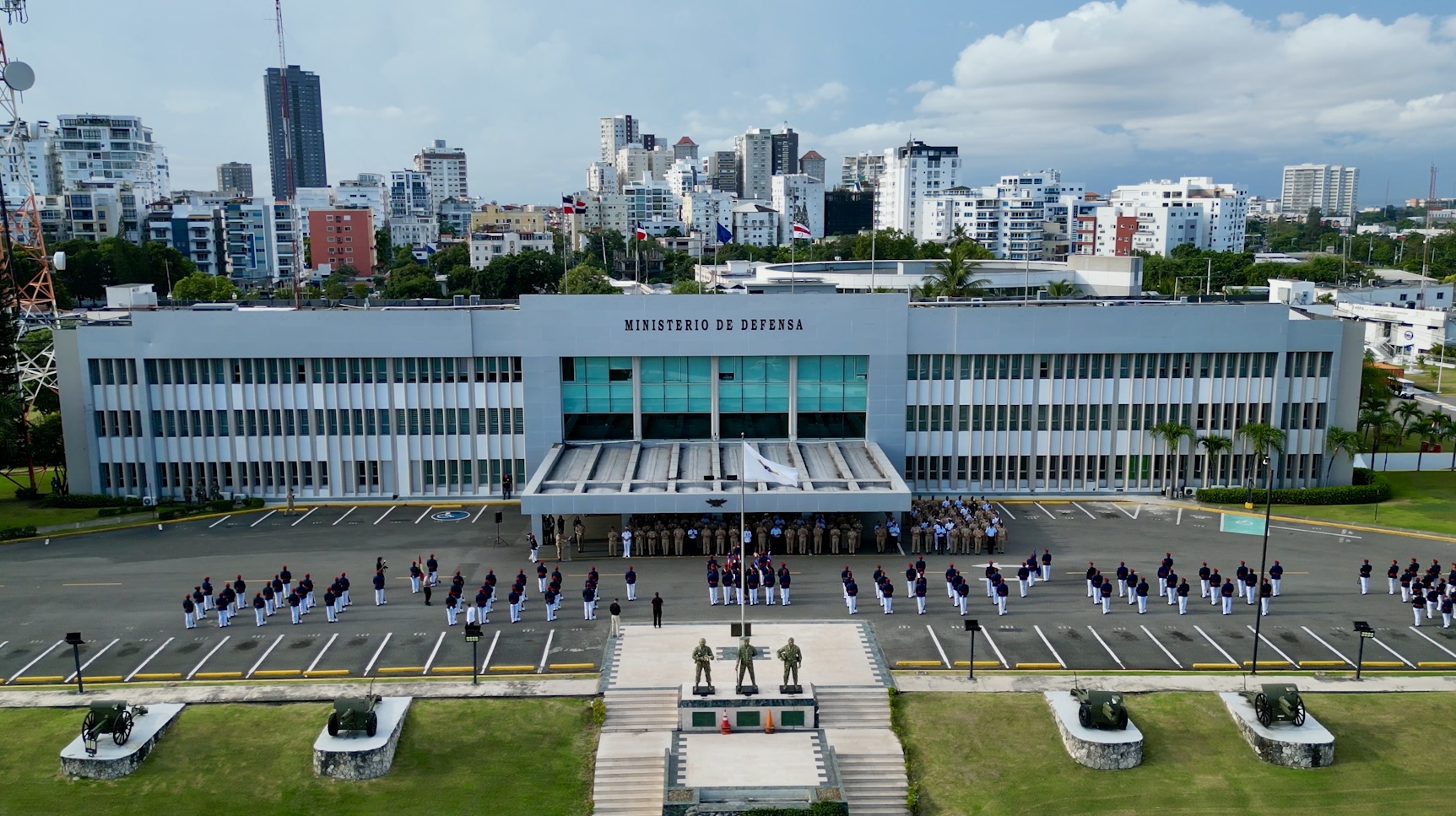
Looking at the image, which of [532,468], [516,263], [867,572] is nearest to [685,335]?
[532,468]

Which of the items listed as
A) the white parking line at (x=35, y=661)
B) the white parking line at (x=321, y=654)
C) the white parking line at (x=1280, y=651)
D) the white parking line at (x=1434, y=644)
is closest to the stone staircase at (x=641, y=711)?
the white parking line at (x=321, y=654)

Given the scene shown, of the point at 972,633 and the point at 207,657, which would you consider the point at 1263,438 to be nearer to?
the point at 972,633

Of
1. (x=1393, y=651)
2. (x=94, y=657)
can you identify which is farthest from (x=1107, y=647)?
Result: (x=94, y=657)

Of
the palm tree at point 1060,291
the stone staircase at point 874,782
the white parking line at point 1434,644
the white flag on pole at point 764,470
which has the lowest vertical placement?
the stone staircase at point 874,782

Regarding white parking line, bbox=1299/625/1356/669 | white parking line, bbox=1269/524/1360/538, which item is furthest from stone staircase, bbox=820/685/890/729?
white parking line, bbox=1269/524/1360/538

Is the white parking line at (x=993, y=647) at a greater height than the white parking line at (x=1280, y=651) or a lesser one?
greater

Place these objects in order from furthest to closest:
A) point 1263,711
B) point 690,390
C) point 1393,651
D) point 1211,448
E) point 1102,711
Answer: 1. point 690,390
2. point 1211,448
3. point 1393,651
4. point 1263,711
5. point 1102,711

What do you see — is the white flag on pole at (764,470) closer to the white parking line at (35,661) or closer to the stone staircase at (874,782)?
the stone staircase at (874,782)
